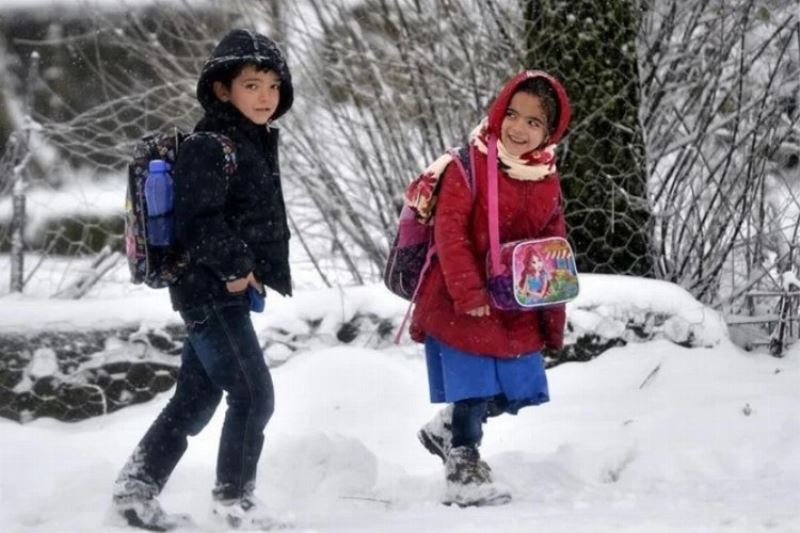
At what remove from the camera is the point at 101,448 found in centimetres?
438

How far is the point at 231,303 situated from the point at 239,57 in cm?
65

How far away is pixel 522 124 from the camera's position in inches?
154

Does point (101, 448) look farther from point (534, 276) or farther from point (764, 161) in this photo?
point (764, 161)

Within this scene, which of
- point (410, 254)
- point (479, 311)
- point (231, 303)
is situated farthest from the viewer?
point (410, 254)

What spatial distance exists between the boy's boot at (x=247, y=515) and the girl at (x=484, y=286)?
617mm

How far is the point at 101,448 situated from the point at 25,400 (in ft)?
1.75

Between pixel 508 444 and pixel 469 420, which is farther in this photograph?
pixel 508 444

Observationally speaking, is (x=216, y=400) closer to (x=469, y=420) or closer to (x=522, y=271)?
(x=469, y=420)

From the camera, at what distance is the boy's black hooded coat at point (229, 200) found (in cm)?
334

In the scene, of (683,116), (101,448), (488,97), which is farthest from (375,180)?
(101,448)

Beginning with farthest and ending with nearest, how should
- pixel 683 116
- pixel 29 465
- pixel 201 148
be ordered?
pixel 683 116 < pixel 29 465 < pixel 201 148

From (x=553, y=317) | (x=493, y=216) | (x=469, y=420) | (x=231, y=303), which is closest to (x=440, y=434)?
(x=469, y=420)

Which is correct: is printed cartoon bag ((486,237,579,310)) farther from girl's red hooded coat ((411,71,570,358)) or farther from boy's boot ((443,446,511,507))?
boy's boot ((443,446,511,507))

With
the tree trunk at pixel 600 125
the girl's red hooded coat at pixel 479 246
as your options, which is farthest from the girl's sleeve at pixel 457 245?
the tree trunk at pixel 600 125
